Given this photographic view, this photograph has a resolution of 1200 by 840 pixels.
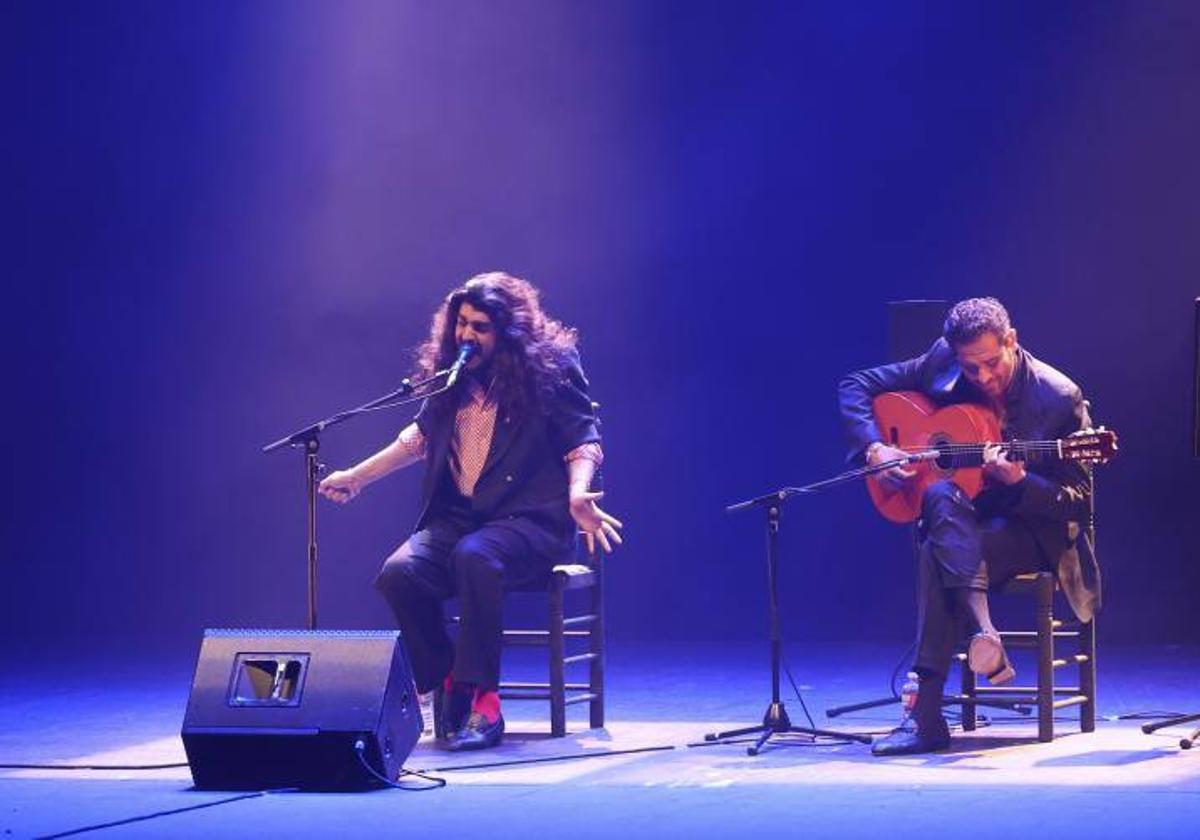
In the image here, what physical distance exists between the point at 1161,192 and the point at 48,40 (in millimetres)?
4395

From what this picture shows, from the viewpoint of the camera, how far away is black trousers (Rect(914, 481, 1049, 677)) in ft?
16.3

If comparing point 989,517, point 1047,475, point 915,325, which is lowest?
point 989,517

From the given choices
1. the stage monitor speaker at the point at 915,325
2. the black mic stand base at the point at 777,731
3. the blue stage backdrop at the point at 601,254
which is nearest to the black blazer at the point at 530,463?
the black mic stand base at the point at 777,731

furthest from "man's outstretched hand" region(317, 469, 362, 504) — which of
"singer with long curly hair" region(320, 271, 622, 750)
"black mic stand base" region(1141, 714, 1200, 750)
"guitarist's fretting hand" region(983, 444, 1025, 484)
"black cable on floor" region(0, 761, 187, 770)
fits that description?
"black mic stand base" region(1141, 714, 1200, 750)

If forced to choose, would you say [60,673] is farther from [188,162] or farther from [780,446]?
[780,446]

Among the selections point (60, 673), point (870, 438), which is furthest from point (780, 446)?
point (60, 673)

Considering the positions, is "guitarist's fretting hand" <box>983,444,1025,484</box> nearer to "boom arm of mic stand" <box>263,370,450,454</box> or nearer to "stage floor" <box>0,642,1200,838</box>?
"stage floor" <box>0,642,1200,838</box>

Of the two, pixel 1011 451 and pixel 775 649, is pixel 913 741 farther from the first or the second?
pixel 1011 451

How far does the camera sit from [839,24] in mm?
7352

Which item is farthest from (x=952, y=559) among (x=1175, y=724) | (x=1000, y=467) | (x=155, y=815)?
(x=155, y=815)

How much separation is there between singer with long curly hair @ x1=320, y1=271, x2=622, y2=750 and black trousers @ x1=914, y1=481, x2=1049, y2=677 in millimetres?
880

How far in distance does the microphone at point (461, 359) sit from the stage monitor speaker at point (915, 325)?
1.27 metres

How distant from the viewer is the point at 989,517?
5191 millimetres

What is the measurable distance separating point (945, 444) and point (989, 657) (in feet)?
2.19
